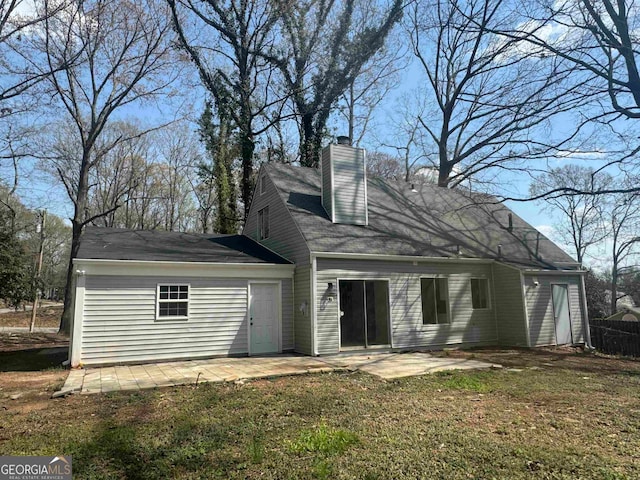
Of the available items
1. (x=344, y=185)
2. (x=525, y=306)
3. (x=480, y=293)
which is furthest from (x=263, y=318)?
(x=525, y=306)

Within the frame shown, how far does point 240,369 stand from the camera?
361 inches

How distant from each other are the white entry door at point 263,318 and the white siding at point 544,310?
27.3 ft

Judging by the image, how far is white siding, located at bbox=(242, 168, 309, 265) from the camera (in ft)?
40.0

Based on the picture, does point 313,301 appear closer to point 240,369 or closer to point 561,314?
point 240,369

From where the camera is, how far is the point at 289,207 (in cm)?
1291

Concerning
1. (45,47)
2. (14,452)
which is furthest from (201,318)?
(45,47)

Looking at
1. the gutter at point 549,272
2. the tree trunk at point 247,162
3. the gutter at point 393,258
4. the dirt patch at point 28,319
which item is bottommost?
the dirt patch at point 28,319

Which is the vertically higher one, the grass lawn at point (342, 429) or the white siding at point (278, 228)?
the white siding at point (278, 228)

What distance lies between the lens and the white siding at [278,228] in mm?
12198

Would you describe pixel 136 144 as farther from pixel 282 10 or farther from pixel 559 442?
pixel 559 442

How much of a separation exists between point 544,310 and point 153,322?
40.5 feet

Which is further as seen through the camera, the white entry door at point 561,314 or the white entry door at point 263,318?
the white entry door at point 561,314

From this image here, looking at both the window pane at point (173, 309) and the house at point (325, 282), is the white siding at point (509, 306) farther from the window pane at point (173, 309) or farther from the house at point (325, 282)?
the window pane at point (173, 309)

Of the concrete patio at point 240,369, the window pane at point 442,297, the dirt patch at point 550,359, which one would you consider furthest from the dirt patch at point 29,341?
the dirt patch at point 550,359
